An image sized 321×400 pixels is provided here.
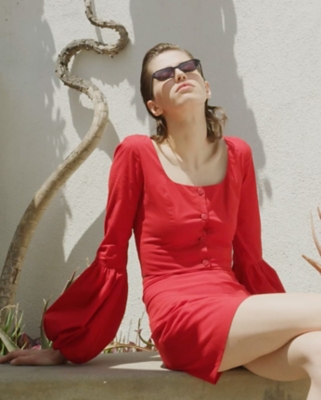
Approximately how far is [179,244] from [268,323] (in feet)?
1.69

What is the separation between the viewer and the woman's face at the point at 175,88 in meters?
2.66

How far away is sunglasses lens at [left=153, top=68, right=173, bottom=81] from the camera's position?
268 cm

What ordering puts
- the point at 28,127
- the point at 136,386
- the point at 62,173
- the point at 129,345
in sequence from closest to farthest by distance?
the point at 136,386 < the point at 129,345 < the point at 62,173 < the point at 28,127

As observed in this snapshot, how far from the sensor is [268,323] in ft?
7.29

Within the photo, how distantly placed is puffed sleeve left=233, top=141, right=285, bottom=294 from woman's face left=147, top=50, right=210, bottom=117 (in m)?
0.30

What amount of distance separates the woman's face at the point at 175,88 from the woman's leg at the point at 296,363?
0.98m

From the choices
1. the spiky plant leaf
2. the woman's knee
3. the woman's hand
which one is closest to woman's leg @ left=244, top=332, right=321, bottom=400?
the woman's knee

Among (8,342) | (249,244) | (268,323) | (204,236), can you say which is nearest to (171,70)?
(204,236)

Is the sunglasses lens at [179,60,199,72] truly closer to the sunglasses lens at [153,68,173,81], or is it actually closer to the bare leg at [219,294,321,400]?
the sunglasses lens at [153,68,173,81]

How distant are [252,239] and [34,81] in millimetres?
2639

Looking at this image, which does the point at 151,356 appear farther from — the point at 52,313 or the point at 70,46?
the point at 70,46

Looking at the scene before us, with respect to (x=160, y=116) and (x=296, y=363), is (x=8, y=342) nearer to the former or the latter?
(x=160, y=116)

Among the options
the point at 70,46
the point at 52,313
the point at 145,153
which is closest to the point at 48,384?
the point at 52,313

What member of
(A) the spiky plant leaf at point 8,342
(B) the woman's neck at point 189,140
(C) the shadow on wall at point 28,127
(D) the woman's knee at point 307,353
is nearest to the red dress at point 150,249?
(B) the woman's neck at point 189,140
